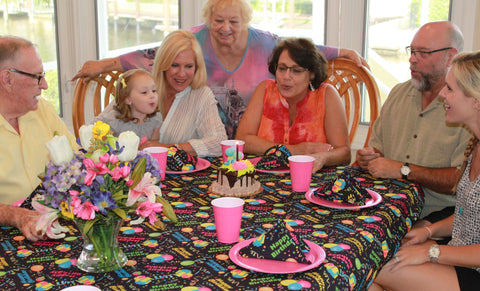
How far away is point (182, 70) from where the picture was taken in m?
2.57

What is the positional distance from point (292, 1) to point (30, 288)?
2753mm

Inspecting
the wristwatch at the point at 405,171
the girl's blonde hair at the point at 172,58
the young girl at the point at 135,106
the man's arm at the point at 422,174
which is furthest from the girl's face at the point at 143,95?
the wristwatch at the point at 405,171

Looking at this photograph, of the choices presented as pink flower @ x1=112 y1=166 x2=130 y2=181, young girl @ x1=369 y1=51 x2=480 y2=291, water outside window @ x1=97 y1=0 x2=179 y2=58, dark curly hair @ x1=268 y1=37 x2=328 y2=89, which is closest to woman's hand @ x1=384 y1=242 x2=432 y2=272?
young girl @ x1=369 y1=51 x2=480 y2=291

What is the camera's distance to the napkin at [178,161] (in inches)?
77.7

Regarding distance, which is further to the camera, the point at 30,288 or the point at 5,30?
the point at 5,30

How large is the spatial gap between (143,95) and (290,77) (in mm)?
706

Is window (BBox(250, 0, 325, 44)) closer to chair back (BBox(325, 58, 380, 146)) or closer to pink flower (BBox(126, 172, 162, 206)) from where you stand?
chair back (BBox(325, 58, 380, 146))

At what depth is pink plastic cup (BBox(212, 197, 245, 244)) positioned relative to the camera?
1314 millimetres

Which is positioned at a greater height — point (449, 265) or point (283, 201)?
point (283, 201)

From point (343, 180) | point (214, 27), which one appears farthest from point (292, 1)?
point (343, 180)

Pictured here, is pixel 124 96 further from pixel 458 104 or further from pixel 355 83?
pixel 458 104

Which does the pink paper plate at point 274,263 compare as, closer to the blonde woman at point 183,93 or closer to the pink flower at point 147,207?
the pink flower at point 147,207

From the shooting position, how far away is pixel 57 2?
12.5ft

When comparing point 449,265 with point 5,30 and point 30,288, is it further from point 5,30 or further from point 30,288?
point 5,30
